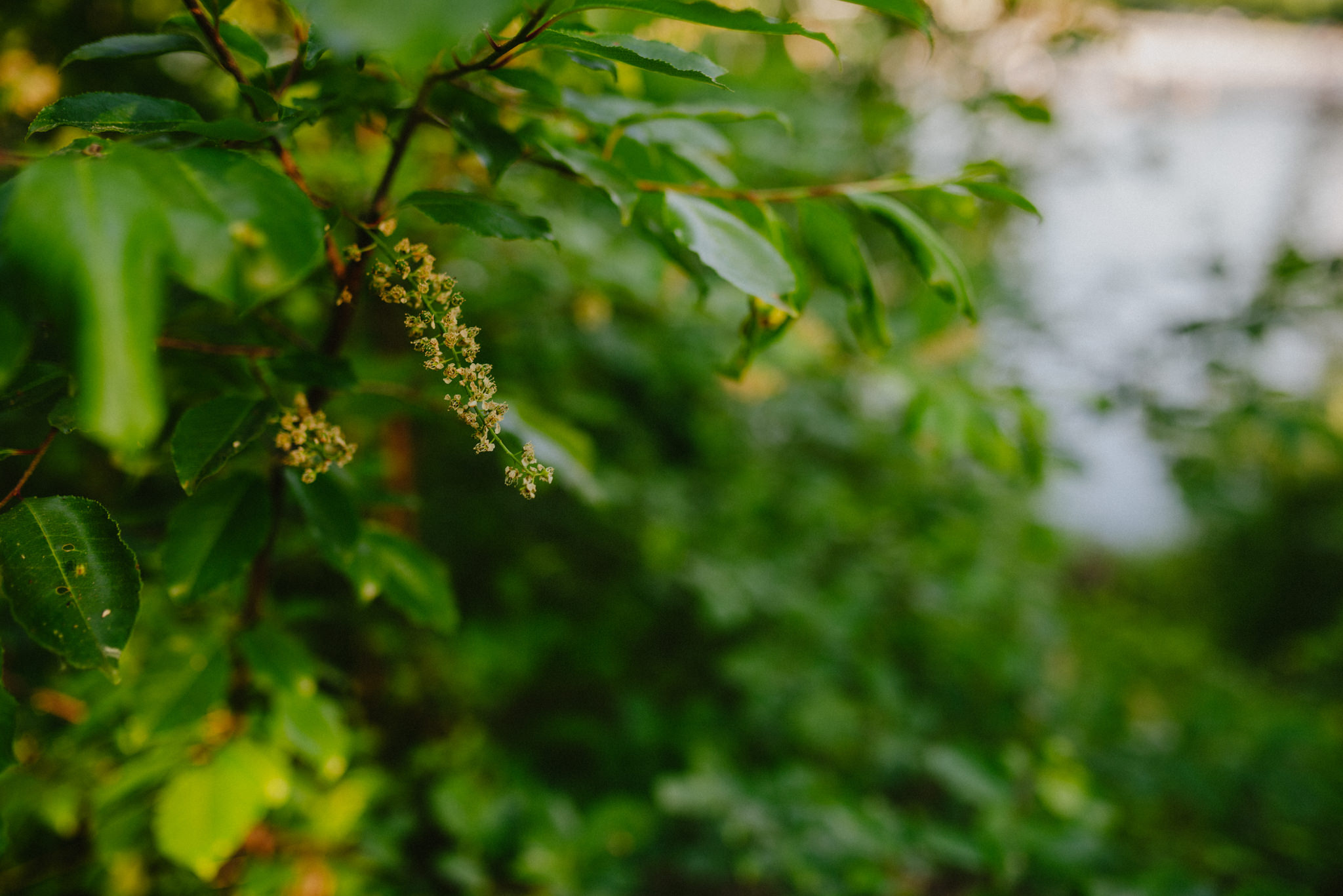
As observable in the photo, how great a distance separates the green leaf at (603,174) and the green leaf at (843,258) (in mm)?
152

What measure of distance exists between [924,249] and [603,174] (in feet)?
0.89

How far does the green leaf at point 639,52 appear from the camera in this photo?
386 millimetres

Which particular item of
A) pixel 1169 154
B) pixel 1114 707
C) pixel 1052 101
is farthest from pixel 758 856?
pixel 1169 154

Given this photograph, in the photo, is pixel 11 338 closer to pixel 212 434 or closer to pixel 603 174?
pixel 212 434

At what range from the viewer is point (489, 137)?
0.52 meters

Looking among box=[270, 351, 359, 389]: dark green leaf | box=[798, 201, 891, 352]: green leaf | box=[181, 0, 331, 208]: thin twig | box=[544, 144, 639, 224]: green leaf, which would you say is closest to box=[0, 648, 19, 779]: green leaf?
box=[270, 351, 359, 389]: dark green leaf

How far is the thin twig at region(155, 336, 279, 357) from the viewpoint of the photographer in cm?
54

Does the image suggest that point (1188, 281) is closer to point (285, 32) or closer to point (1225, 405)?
point (1225, 405)

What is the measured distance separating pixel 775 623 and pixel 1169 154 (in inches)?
75.9

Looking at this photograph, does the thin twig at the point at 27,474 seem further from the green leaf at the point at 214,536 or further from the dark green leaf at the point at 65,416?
the green leaf at the point at 214,536

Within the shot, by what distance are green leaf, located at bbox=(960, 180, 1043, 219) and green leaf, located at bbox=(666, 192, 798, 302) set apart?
20 cm

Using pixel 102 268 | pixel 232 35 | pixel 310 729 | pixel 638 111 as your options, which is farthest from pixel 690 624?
pixel 102 268

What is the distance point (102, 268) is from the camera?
9.8 inches

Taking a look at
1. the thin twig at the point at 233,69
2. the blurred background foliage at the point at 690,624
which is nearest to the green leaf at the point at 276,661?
the blurred background foliage at the point at 690,624
